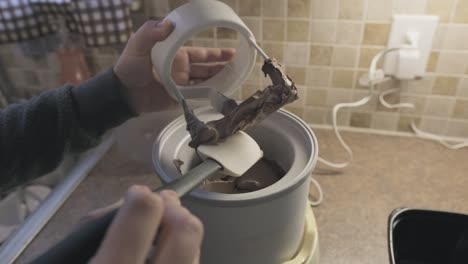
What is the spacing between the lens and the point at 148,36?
520mm

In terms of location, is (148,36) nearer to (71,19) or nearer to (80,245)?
(80,245)

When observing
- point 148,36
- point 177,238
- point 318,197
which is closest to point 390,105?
point 318,197

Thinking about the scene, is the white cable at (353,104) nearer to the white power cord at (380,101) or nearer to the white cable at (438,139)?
the white power cord at (380,101)

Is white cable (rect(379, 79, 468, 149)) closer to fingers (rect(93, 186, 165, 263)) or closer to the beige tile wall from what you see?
the beige tile wall

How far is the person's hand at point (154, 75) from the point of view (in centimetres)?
61

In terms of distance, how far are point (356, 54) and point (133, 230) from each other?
65 cm

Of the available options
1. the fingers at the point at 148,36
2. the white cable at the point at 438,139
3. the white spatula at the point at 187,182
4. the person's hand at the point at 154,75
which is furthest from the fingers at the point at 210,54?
the white cable at the point at 438,139

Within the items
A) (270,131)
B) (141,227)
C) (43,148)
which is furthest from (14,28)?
(141,227)

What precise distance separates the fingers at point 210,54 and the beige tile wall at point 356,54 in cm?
18

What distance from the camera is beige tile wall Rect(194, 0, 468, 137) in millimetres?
739

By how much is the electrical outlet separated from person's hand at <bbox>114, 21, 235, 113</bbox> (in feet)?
1.14

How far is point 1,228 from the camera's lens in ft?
3.19

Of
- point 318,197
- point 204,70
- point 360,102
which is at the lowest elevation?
point 318,197

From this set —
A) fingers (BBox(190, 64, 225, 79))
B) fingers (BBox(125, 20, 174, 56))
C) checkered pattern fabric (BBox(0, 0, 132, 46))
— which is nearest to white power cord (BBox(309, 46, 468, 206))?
fingers (BBox(190, 64, 225, 79))
